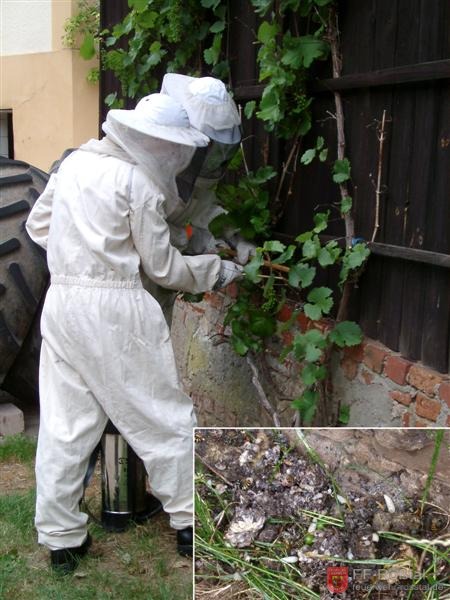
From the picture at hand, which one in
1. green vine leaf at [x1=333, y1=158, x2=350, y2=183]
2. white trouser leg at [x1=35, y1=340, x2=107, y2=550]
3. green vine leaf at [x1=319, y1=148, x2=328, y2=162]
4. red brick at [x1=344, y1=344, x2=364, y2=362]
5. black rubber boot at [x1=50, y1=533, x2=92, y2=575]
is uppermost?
green vine leaf at [x1=319, y1=148, x2=328, y2=162]

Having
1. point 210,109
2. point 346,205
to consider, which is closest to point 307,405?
point 346,205

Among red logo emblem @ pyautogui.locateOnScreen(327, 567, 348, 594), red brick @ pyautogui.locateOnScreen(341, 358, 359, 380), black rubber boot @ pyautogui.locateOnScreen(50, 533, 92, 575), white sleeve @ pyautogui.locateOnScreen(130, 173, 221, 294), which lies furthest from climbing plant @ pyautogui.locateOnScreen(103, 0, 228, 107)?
red logo emblem @ pyautogui.locateOnScreen(327, 567, 348, 594)

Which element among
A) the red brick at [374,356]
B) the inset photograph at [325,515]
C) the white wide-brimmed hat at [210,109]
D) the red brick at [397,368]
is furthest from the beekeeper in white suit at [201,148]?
the inset photograph at [325,515]

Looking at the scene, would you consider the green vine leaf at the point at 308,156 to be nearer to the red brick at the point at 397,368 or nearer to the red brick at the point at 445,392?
the red brick at the point at 397,368

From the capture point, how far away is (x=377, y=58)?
3867 mm

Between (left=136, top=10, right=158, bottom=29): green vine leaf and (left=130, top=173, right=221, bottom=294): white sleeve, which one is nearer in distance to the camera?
(left=130, top=173, right=221, bottom=294): white sleeve

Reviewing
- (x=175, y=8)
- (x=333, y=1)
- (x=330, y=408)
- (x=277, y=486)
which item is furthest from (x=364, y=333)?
(x=175, y=8)

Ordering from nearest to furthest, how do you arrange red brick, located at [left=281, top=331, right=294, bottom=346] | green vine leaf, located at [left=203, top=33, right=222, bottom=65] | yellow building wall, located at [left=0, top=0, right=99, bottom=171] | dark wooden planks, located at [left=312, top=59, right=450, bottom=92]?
dark wooden planks, located at [left=312, top=59, right=450, bottom=92]
red brick, located at [left=281, top=331, right=294, bottom=346]
green vine leaf, located at [left=203, top=33, right=222, bottom=65]
yellow building wall, located at [left=0, top=0, right=99, bottom=171]

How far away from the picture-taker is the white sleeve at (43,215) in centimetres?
413

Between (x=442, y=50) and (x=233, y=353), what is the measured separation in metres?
2.15

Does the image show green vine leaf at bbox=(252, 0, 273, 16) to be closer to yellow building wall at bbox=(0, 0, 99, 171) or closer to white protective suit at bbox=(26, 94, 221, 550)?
white protective suit at bbox=(26, 94, 221, 550)

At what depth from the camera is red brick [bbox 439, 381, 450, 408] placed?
3.60 m

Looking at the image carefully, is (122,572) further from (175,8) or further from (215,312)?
(175,8)

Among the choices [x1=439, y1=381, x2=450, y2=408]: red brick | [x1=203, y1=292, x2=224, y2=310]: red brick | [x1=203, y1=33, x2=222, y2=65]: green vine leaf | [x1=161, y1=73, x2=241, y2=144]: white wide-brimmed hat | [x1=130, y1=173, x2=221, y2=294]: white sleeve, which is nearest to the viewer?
[x1=439, y1=381, x2=450, y2=408]: red brick
